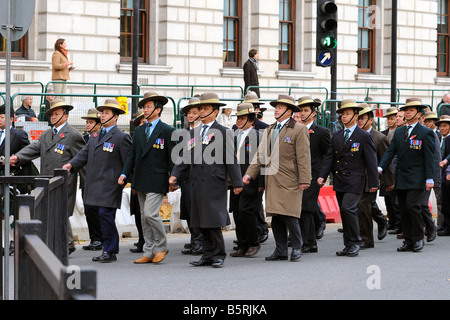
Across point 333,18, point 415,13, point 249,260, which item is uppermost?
point 415,13

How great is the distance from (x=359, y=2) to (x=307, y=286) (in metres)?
24.1

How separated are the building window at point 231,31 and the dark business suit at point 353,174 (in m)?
16.5

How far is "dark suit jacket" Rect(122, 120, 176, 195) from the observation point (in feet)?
37.0

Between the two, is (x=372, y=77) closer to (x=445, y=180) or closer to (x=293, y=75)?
(x=293, y=75)

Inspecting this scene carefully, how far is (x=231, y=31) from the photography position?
2880 centimetres

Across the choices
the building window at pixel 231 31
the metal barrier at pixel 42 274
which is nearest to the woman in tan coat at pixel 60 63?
the building window at pixel 231 31

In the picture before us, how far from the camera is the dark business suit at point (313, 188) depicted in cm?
1219

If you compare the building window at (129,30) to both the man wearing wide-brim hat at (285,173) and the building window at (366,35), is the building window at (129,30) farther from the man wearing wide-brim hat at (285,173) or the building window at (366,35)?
the man wearing wide-brim hat at (285,173)

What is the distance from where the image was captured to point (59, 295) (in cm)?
354

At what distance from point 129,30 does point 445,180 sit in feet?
43.0

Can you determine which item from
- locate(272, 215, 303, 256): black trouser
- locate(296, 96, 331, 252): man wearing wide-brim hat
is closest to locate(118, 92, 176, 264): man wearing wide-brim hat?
locate(272, 215, 303, 256): black trouser

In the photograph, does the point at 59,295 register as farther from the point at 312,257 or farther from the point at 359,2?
the point at 359,2
